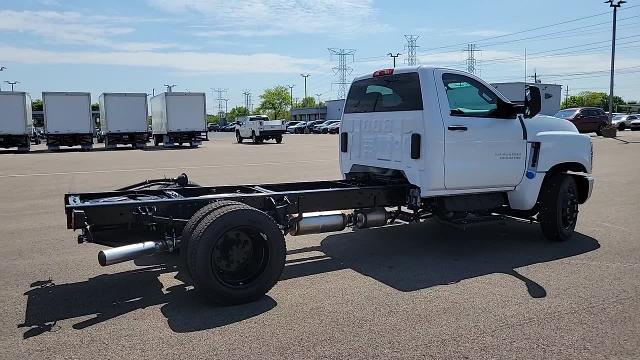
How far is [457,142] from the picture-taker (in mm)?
6016

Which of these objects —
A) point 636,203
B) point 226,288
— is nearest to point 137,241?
point 226,288

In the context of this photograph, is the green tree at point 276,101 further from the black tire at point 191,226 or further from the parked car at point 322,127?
the black tire at point 191,226

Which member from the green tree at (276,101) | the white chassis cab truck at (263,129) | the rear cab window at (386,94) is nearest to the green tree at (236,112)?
the green tree at (276,101)

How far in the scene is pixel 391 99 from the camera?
21.2 ft

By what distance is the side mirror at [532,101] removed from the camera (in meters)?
6.26

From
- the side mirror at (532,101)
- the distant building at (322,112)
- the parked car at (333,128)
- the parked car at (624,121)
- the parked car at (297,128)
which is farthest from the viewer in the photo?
the distant building at (322,112)

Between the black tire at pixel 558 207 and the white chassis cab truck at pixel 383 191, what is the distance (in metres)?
0.01

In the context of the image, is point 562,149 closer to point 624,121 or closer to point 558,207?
point 558,207

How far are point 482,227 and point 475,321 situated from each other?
392 cm

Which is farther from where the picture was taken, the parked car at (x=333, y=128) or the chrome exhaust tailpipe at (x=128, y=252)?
the parked car at (x=333, y=128)

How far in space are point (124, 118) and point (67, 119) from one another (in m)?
3.44

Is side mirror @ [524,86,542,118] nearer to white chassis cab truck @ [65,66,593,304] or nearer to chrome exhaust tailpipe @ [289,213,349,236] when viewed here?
white chassis cab truck @ [65,66,593,304]

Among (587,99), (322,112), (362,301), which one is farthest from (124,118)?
(587,99)

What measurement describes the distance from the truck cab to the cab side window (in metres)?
0.01
